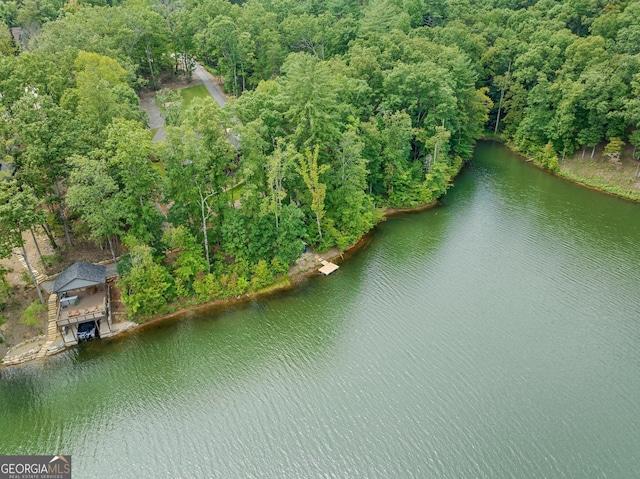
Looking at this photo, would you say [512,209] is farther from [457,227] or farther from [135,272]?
[135,272]

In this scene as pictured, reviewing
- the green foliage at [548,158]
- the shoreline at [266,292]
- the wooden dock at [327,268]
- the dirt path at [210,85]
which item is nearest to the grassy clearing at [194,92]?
the dirt path at [210,85]

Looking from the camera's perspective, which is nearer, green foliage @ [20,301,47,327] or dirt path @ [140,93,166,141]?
green foliage @ [20,301,47,327]

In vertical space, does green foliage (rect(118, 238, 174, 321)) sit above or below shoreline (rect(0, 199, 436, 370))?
above

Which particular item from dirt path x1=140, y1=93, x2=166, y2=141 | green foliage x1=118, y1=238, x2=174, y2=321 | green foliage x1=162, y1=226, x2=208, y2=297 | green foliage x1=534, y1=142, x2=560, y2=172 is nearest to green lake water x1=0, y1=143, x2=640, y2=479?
green foliage x1=118, y1=238, x2=174, y2=321

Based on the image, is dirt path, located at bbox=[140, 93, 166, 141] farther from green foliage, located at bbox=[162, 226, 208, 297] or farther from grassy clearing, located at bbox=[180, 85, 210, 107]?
green foliage, located at bbox=[162, 226, 208, 297]

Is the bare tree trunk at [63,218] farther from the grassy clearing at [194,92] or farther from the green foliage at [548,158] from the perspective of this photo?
the green foliage at [548,158]

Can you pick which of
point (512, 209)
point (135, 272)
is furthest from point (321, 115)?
point (512, 209)
